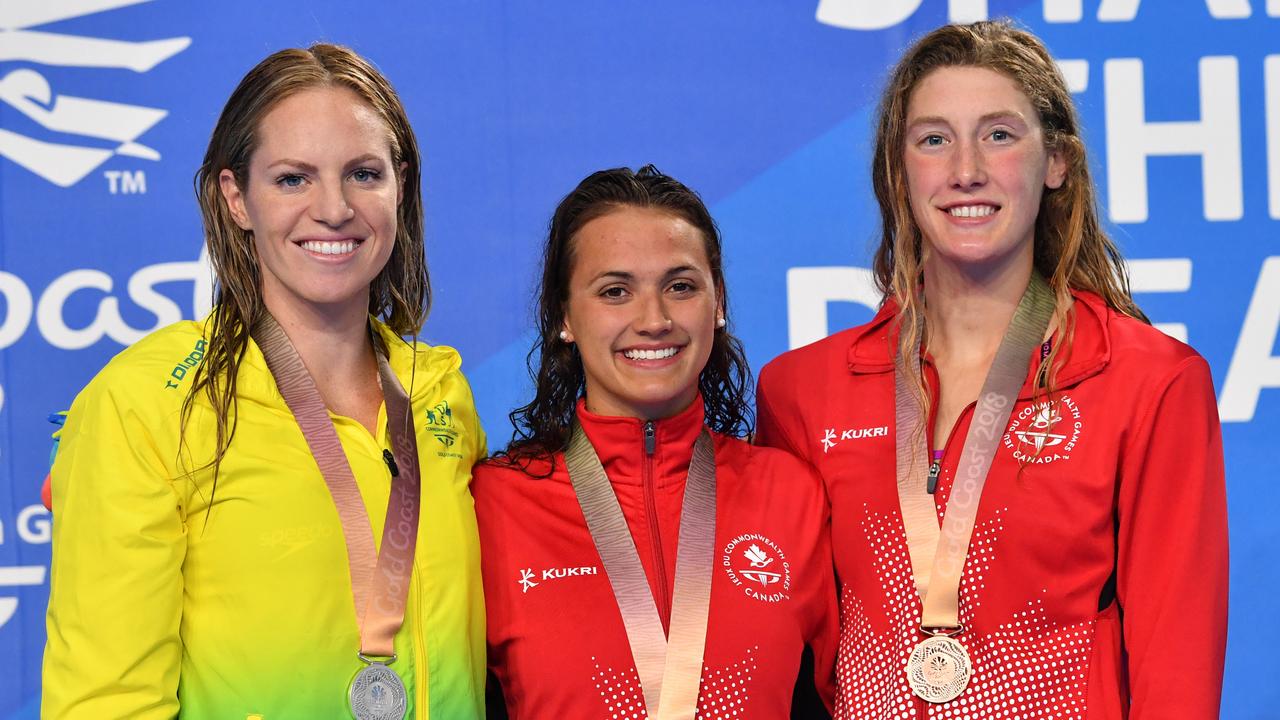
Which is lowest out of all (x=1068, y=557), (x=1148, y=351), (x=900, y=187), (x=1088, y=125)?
(x=1068, y=557)

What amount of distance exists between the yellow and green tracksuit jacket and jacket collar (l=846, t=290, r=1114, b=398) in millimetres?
840

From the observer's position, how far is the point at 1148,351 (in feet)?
7.02

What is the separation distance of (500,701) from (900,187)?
1204mm

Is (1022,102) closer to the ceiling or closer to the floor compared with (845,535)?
closer to the ceiling

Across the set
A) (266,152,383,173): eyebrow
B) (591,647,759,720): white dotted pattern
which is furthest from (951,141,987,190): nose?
(266,152,383,173): eyebrow

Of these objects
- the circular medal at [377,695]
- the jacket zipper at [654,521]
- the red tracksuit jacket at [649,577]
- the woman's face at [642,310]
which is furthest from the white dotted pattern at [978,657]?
the circular medal at [377,695]

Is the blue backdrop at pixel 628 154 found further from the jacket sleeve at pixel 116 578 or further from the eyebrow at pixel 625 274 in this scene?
the jacket sleeve at pixel 116 578

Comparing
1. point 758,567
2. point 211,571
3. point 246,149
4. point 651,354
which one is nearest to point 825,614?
point 758,567

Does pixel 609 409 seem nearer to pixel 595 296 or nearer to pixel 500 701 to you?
pixel 595 296

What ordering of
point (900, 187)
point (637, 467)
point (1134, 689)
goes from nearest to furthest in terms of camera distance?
point (1134, 689) → point (637, 467) → point (900, 187)

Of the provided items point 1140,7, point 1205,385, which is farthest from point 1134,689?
point 1140,7

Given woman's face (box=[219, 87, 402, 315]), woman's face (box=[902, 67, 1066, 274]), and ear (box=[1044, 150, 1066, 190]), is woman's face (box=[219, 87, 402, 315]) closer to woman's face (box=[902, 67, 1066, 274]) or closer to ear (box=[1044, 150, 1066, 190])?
woman's face (box=[902, 67, 1066, 274])

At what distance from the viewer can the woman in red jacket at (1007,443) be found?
2078mm

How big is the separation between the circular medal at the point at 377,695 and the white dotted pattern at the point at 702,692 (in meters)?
0.31
